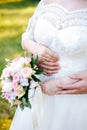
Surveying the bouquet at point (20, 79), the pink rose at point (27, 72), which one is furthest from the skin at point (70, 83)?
the pink rose at point (27, 72)

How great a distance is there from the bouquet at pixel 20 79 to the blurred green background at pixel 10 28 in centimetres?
185

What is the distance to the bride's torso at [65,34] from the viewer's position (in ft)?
9.66

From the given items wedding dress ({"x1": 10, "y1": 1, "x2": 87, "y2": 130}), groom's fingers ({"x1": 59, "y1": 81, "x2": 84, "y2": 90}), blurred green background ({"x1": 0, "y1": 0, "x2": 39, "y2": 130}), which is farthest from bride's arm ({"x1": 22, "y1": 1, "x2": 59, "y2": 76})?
blurred green background ({"x1": 0, "y1": 0, "x2": 39, "y2": 130})

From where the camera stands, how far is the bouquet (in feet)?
9.61

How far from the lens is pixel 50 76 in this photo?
3.16m

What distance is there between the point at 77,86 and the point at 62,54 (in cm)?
25

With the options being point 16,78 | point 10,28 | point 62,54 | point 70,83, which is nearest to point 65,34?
point 62,54

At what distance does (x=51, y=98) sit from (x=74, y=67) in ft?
1.10

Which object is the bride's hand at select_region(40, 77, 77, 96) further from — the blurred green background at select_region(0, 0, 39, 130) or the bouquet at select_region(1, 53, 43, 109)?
the blurred green background at select_region(0, 0, 39, 130)

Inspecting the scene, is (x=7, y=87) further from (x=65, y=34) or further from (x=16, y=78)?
(x=65, y=34)

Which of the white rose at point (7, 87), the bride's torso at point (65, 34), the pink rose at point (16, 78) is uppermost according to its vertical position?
the bride's torso at point (65, 34)

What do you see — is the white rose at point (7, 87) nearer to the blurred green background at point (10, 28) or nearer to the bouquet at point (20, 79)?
the bouquet at point (20, 79)

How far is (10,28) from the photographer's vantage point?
8602 millimetres

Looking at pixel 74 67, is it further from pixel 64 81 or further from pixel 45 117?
pixel 45 117
